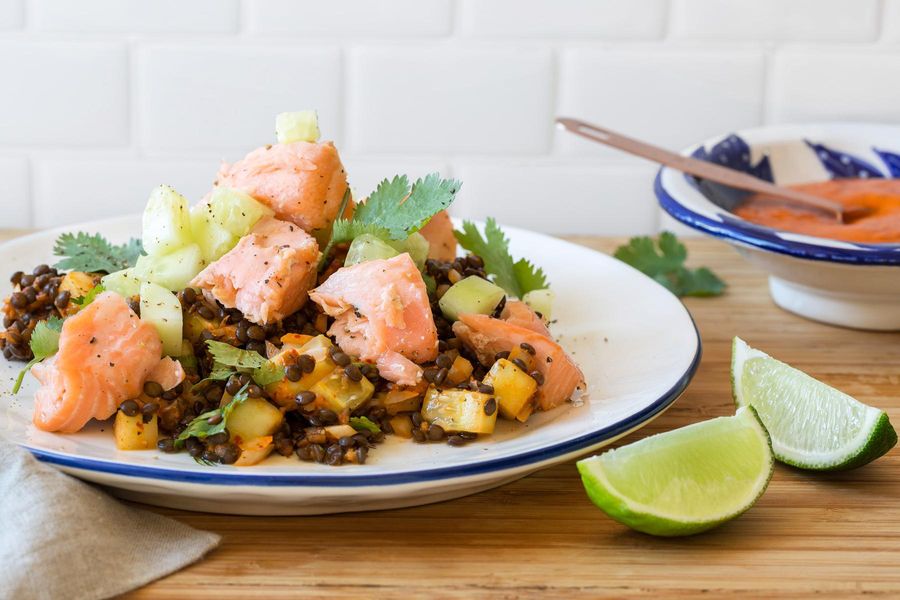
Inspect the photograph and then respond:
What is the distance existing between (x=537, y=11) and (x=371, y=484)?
6.99ft

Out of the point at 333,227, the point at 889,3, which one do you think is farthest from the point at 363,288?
the point at 889,3

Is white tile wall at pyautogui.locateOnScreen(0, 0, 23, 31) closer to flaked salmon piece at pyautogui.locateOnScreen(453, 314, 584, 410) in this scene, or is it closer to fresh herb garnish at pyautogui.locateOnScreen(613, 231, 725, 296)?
fresh herb garnish at pyautogui.locateOnScreen(613, 231, 725, 296)

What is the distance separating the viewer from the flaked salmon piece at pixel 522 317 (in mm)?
1737

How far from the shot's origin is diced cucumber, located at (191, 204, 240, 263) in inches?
68.1

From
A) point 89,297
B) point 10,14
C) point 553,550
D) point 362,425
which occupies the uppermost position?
point 10,14

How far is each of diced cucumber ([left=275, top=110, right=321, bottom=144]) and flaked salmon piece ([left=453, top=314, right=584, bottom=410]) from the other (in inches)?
16.9

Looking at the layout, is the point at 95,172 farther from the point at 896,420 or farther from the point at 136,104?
the point at 896,420

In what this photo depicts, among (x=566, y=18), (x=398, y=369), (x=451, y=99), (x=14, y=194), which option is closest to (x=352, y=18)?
(x=451, y=99)

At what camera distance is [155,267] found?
5.65 ft

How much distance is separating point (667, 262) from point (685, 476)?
126 centimetres

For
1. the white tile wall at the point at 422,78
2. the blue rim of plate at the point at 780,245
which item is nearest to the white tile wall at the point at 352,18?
the white tile wall at the point at 422,78

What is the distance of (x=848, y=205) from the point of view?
2523 millimetres

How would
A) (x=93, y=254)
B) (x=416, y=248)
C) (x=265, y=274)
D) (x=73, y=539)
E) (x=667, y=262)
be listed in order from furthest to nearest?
1. (x=667, y=262)
2. (x=93, y=254)
3. (x=416, y=248)
4. (x=265, y=274)
5. (x=73, y=539)

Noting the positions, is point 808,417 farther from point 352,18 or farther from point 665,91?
point 352,18
